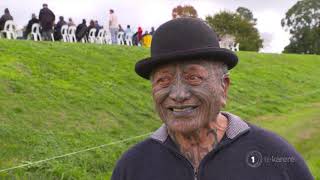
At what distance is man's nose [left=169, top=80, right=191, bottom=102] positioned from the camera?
2038 mm

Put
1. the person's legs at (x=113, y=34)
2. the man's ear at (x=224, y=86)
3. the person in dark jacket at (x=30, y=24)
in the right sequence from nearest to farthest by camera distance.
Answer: the man's ear at (x=224, y=86)
the person in dark jacket at (x=30, y=24)
the person's legs at (x=113, y=34)

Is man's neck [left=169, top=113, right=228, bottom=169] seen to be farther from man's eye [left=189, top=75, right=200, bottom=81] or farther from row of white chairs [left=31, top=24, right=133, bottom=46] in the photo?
row of white chairs [left=31, top=24, right=133, bottom=46]

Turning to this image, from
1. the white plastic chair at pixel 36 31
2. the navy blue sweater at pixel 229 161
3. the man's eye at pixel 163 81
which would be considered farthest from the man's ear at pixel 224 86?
the white plastic chair at pixel 36 31

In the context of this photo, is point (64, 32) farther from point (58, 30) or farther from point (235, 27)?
point (235, 27)

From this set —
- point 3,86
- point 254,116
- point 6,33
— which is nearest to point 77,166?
point 3,86

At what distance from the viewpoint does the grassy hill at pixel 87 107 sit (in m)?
7.51

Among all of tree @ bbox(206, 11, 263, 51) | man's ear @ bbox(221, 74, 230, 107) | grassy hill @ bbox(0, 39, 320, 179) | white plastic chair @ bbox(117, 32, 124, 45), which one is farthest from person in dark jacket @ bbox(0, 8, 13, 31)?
tree @ bbox(206, 11, 263, 51)

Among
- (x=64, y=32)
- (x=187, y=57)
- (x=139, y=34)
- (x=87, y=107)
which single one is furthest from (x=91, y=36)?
(x=187, y=57)

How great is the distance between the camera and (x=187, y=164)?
2119 mm

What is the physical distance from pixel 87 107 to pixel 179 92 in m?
8.30

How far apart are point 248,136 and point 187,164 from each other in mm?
270

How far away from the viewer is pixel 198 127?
2.10 meters

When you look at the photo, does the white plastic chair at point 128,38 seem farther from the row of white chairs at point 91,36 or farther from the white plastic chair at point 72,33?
the white plastic chair at point 72,33

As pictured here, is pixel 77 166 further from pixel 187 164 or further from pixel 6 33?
pixel 6 33
